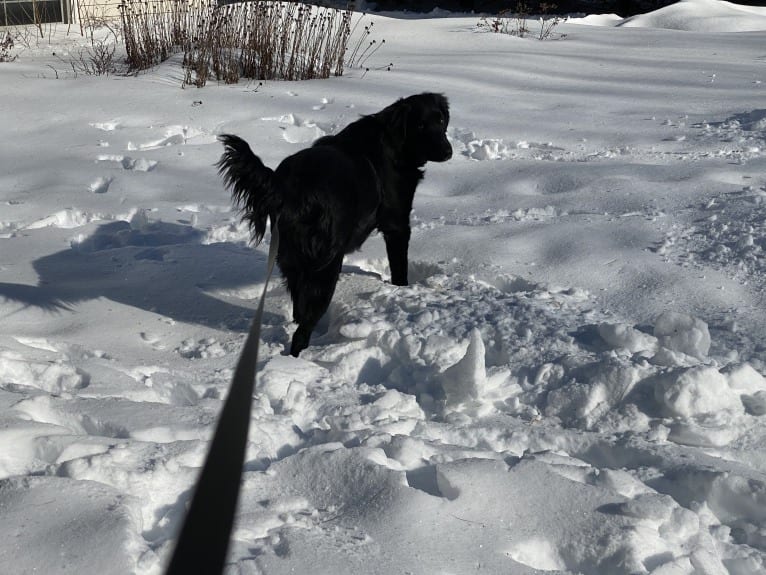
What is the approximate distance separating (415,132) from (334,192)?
2.74 feet

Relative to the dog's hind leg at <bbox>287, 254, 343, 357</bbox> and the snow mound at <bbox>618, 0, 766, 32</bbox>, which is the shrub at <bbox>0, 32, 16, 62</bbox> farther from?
the snow mound at <bbox>618, 0, 766, 32</bbox>

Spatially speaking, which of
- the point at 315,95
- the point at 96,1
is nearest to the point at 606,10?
the point at 96,1

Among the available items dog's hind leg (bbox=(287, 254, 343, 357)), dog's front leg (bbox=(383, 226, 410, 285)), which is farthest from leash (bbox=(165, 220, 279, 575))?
dog's front leg (bbox=(383, 226, 410, 285))

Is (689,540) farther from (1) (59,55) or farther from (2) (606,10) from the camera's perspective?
(2) (606,10)

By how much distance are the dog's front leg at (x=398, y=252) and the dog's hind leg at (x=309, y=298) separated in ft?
1.95

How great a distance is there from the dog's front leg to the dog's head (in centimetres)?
36

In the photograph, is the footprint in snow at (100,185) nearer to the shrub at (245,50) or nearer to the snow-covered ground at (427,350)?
the snow-covered ground at (427,350)

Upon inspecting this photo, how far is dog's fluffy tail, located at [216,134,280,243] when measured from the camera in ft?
10.1

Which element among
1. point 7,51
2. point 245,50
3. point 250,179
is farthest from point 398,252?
point 7,51

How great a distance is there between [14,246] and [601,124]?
14.4ft

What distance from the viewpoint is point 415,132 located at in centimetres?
399

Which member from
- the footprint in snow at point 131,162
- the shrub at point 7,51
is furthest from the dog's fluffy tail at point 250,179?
the shrub at point 7,51

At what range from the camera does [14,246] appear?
441 centimetres

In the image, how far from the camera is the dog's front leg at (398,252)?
400 cm
